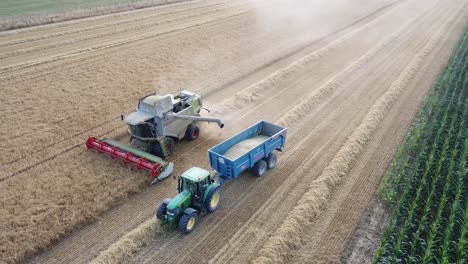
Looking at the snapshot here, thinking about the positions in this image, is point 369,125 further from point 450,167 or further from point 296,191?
point 296,191

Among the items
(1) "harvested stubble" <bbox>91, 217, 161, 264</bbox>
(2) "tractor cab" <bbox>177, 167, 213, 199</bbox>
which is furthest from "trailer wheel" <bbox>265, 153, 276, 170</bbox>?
(1) "harvested stubble" <bbox>91, 217, 161, 264</bbox>

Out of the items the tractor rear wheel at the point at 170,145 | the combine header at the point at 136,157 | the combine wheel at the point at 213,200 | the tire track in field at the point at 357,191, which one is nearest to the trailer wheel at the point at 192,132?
the tractor rear wheel at the point at 170,145

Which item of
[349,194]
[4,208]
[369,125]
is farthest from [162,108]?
[369,125]

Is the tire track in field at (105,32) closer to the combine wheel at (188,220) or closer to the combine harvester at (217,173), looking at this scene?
the combine harvester at (217,173)

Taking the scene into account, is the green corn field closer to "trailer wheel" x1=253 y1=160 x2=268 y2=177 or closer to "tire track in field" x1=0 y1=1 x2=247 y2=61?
"trailer wheel" x1=253 y1=160 x2=268 y2=177

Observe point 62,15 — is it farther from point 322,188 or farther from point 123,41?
point 322,188

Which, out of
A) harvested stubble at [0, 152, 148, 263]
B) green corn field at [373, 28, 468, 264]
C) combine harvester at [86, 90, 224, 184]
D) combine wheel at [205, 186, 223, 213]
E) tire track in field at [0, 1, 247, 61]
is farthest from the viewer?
tire track in field at [0, 1, 247, 61]
